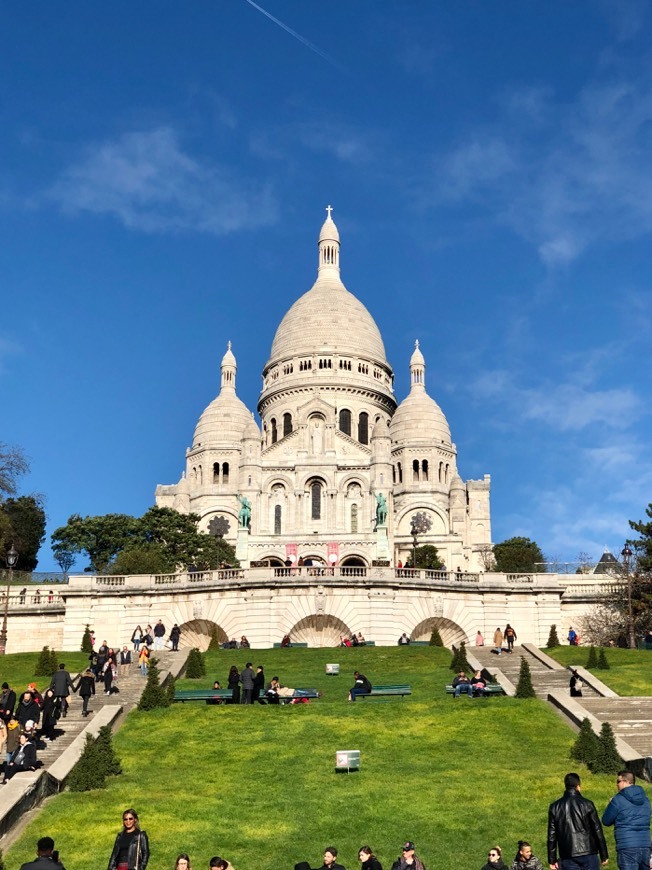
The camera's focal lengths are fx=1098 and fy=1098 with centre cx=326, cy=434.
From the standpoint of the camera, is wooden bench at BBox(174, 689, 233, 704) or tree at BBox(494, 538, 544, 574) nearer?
wooden bench at BBox(174, 689, 233, 704)

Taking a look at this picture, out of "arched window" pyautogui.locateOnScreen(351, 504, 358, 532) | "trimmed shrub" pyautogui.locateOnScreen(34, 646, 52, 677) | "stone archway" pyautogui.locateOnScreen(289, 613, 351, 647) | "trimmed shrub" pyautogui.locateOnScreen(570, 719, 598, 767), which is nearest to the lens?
"trimmed shrub" pyautogui.locateOnScreen(570, 719, 598, 767)

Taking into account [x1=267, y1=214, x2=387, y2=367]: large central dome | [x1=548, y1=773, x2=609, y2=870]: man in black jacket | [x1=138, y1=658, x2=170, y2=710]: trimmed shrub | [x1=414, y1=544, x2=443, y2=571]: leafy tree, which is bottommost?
[x1=548, y1=773, x2=609, y2=870]: man in black jacket

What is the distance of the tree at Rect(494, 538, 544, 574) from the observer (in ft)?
263

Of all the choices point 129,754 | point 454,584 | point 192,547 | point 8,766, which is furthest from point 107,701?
point 192,547

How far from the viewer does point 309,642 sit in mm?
47844

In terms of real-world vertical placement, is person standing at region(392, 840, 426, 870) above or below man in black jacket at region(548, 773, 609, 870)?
below

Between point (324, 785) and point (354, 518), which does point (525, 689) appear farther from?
point (354, 518)

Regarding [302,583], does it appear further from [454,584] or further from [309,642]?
[454,584]

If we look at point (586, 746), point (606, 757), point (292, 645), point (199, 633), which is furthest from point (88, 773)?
point (199, 633)

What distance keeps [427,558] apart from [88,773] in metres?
59.1

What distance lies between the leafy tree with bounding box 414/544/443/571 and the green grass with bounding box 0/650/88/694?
3406cm

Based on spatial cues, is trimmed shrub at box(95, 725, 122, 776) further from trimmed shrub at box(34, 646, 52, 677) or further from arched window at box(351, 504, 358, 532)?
arched window at box(351, 504, 358, 532)

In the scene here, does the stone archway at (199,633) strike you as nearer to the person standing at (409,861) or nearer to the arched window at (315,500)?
the person standing at (409,861)

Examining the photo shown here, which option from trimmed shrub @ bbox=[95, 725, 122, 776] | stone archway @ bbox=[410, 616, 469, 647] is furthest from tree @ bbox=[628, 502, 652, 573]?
trimmed shrub @ bbox=[95, 725, 122, 776]
